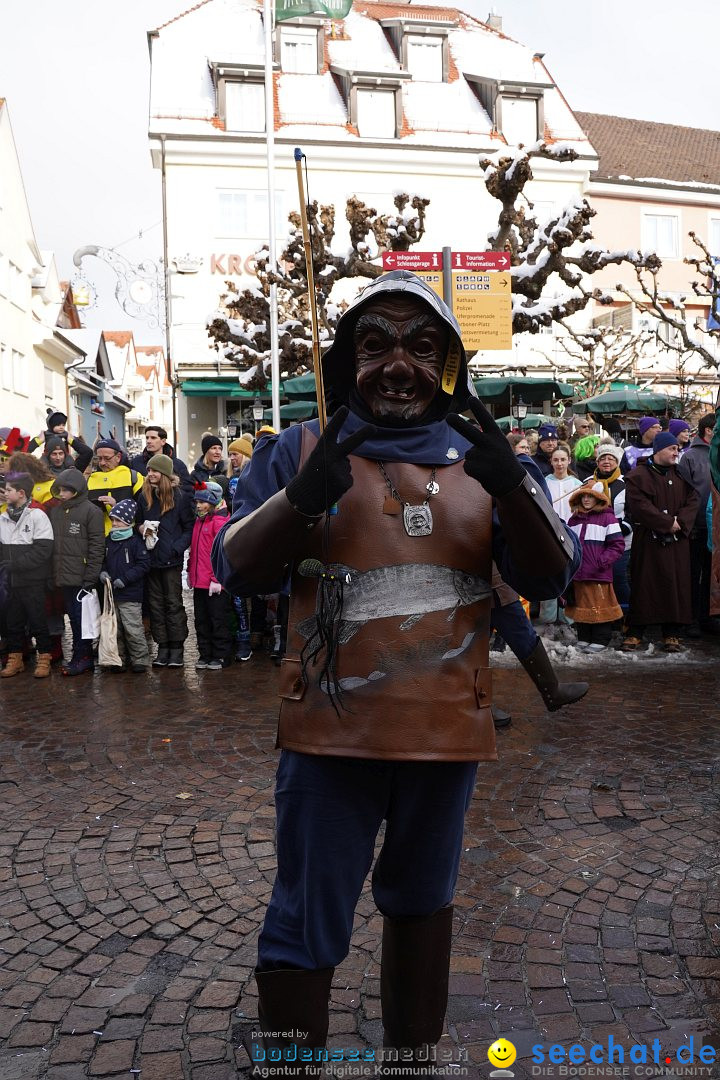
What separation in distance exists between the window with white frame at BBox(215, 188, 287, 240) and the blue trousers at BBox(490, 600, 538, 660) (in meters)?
24.7

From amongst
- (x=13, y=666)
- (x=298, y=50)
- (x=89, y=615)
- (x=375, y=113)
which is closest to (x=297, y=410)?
(x=89, y=615)

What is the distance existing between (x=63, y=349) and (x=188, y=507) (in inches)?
864

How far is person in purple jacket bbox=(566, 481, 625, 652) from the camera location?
7520 mm

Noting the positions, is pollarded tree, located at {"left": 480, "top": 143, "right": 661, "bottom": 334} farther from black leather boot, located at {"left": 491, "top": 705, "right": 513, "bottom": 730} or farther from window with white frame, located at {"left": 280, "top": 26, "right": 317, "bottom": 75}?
window with white frame, located at {"left": 280, "top": 26, "right": 317, "bottom": 75}

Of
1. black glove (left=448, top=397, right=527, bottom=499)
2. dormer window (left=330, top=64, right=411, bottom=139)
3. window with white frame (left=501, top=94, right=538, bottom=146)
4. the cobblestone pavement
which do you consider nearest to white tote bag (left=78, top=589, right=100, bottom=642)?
the cobblestone pavement

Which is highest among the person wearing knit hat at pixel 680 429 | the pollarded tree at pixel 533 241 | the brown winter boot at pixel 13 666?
the pollarded tree at pixel 533 241

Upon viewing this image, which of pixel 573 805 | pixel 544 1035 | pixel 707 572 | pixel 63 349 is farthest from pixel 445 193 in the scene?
pixel 544 1035

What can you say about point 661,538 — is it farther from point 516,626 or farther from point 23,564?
point 23,564

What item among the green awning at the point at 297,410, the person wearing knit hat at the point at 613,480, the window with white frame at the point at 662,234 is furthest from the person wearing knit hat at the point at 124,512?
the window with white frame at the point at 662,234

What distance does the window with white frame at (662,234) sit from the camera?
29750 millimetres

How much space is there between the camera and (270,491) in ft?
6.81

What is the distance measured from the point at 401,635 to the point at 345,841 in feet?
1.64

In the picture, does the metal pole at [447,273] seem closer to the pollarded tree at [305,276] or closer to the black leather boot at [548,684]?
the pollarded tree at [305,276]

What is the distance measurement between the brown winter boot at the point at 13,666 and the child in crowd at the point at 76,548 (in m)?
0.47
